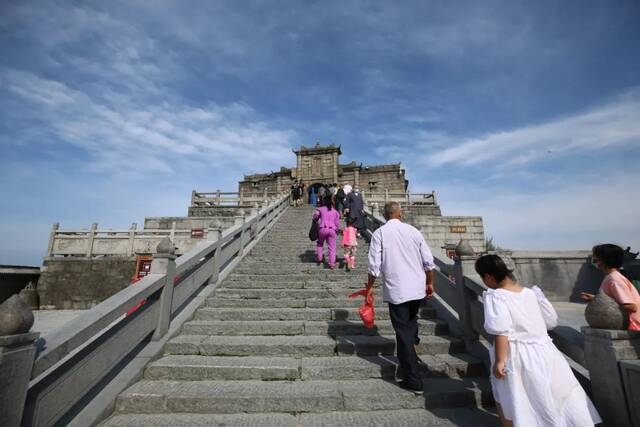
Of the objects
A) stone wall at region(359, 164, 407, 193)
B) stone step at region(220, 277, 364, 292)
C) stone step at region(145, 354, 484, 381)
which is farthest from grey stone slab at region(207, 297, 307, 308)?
stone wall at region(359, 164, 407, 193)

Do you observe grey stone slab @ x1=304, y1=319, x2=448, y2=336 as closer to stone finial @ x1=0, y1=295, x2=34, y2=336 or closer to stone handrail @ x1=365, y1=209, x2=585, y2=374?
stone handrail @ x1=365, y1=209, x2=585, y2=374

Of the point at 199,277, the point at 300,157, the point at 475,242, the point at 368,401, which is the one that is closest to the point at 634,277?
the point at 475,242

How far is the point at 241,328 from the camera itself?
13.6 feet

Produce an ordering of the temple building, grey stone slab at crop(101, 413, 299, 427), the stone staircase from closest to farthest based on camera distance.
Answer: grey stone slab at crop(101, 413, 299, 427) → the stone staircase → the temple building

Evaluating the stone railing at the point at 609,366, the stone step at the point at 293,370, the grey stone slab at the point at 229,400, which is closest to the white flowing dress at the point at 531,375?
the stone railing at the point at 609,366

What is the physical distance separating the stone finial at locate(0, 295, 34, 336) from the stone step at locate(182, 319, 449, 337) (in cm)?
231

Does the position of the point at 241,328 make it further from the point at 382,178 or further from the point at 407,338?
the point at 382,178

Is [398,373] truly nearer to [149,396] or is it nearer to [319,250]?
[149,396]

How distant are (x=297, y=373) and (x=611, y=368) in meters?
2.76

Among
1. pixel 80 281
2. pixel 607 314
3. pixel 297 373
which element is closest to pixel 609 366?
pixel 607 314

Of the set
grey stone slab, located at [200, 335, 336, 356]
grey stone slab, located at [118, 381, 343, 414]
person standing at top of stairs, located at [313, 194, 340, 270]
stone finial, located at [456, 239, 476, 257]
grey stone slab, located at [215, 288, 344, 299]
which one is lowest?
grey stone slab, located at [118, 381, 343, 414]

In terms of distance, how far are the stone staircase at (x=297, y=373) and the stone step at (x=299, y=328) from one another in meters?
0.01

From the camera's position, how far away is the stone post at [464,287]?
12.6 feet

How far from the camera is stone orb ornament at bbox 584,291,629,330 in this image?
223cm
